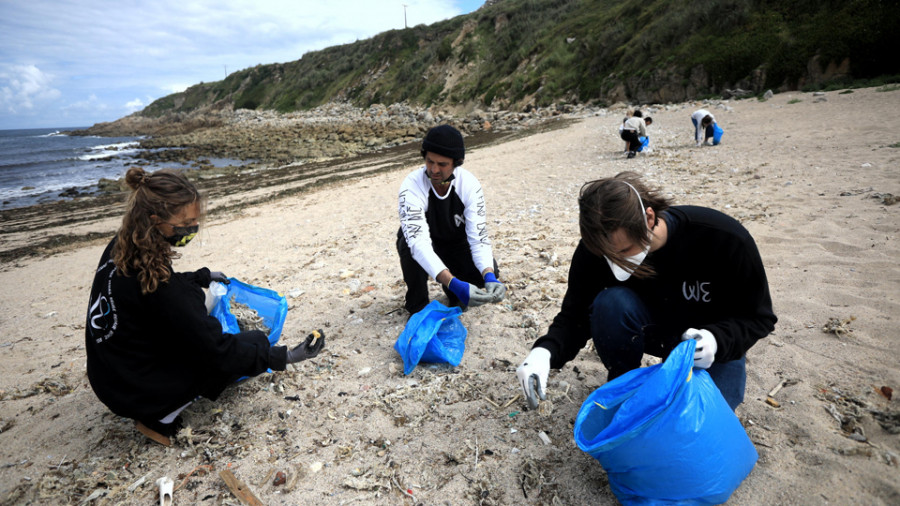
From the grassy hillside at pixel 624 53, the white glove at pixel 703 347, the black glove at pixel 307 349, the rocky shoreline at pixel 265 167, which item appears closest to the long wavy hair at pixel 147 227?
the black glove at pixel 307 349

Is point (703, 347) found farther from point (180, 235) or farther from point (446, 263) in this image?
point (180, 235)

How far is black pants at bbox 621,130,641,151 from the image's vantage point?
916 cm

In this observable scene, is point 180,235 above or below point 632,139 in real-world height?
above

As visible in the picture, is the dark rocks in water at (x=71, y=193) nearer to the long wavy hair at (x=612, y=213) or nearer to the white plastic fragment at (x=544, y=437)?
the white plastic fragment at (x=544, y=437)

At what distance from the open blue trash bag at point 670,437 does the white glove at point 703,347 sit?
0.04 m

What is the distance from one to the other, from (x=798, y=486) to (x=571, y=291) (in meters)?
1.11

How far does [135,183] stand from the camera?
2072mm

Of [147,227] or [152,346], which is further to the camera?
[152,346]

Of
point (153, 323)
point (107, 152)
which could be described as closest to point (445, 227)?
point (153, 323)

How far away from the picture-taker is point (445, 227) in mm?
3393

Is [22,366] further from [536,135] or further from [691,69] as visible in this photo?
[691,69]

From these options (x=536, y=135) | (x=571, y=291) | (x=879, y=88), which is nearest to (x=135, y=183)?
(x=571, y=291)

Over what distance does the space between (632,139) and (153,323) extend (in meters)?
9.15

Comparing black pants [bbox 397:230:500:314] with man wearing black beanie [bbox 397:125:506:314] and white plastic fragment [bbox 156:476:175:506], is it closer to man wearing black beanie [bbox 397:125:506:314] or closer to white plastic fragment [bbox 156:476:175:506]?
man wearing black beanie [bbox 397:125:506:314]
